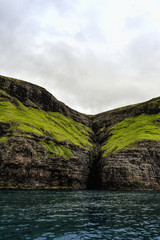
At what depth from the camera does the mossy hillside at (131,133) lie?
10288 centimetres

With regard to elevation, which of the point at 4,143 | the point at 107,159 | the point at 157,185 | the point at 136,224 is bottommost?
the point at 157,185

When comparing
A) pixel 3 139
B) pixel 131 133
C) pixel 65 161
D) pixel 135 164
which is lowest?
pixel 135 164

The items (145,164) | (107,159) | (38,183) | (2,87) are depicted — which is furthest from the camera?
(2,87)

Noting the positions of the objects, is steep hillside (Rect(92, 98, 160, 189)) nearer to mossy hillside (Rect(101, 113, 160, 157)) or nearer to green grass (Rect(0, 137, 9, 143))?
mossy hillside (Rect(101, 113, 160, 157))

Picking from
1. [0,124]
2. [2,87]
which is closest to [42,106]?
[2,87]

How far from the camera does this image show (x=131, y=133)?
12169 centimetres

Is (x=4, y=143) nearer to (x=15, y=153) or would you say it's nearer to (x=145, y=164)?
(x=15, y=153)

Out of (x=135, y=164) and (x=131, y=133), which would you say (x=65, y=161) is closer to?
(x=135, y=164)

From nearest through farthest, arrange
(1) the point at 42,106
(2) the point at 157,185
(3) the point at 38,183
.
→ (3) the point at 38,183
(2) the point at 157,185
(1) the point at 42,106

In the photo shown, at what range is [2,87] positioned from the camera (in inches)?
5581

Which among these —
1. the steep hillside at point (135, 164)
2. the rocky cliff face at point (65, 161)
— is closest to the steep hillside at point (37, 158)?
the rocky cliff face at point (65, 161)

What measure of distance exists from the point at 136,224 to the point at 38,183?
6379cm

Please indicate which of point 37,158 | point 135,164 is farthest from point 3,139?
point 135,164

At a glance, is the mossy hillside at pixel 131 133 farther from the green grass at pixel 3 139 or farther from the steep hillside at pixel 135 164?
the green grass at pixel 3 139
